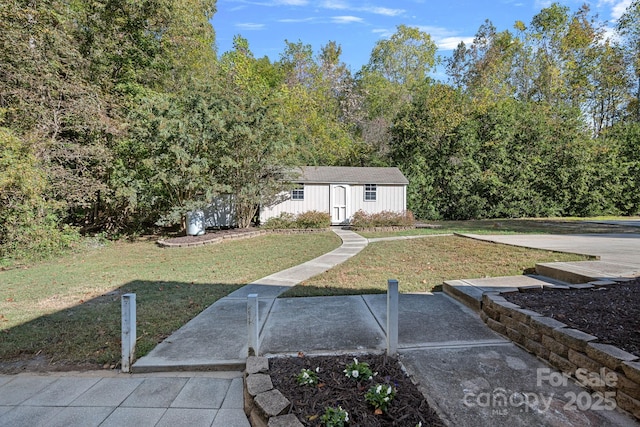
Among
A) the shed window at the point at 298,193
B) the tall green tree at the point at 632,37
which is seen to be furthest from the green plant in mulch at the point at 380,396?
the tall green tree at the point at 632,37

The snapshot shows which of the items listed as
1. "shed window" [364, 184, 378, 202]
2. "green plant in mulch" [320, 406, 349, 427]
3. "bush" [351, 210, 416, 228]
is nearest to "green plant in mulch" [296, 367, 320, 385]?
"green plant in mulch" [320, 406, 349, 427]

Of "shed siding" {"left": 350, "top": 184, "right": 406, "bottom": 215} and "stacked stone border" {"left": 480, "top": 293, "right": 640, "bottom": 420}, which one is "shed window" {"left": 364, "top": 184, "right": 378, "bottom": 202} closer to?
"shed siding" {"left": 350, "top": 184, "right": 406, "bottom": 215}

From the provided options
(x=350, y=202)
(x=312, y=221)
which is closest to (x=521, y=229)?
(x=350, y=202)

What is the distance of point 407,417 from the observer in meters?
1.89

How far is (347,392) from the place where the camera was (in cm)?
213

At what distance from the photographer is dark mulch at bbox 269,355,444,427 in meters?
1.88

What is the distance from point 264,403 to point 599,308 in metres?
3.34

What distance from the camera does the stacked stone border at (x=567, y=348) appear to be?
6.49ft

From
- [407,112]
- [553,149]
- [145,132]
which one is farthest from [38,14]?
[553,149]

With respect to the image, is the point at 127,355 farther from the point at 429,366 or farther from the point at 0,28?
the point at 0,28

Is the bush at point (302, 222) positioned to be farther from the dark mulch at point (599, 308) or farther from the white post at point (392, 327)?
the white post at point (392, 327)

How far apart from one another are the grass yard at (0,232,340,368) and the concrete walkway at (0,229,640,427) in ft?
1.37

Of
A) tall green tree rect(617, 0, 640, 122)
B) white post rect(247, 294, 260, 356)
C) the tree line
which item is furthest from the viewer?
tall green tree rect(617, 0, 640, 122)

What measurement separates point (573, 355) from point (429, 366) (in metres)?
1.06
